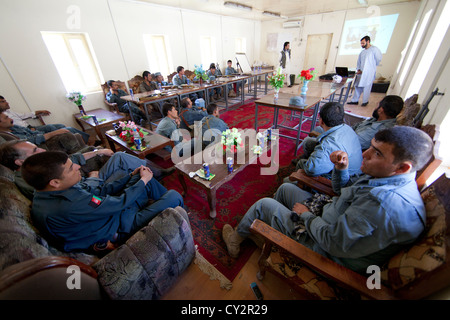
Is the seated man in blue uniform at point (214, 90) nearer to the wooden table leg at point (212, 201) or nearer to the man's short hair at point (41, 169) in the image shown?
the wooden table leg at point (212, 201)

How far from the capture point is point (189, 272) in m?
1.49

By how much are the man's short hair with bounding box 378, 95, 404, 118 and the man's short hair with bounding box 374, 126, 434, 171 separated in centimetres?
155

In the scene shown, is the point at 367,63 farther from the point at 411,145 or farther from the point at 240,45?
the point at 240,45

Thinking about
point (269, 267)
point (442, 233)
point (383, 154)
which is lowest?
point (269, 267)

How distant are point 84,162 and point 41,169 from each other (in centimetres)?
129

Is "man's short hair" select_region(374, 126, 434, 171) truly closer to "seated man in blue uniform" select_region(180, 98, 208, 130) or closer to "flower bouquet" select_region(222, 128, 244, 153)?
"flower bouquet" select_region(222, 128, 244, 153)

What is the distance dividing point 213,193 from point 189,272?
71 centimetres

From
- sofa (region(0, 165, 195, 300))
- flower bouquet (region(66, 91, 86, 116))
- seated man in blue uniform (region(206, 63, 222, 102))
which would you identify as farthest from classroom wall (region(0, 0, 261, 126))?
sofa (region(0, 165, 195, 300))

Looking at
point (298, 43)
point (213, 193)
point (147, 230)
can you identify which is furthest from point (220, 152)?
point (298, 43)

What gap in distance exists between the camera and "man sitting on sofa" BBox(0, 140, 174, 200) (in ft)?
4.73

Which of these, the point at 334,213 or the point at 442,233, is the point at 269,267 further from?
the point at 442,233

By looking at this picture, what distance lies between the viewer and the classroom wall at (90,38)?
3514 mm

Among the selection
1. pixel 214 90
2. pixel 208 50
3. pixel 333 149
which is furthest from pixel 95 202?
pixel 208 50

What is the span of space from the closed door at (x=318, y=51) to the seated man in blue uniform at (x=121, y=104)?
8509 millimetres
